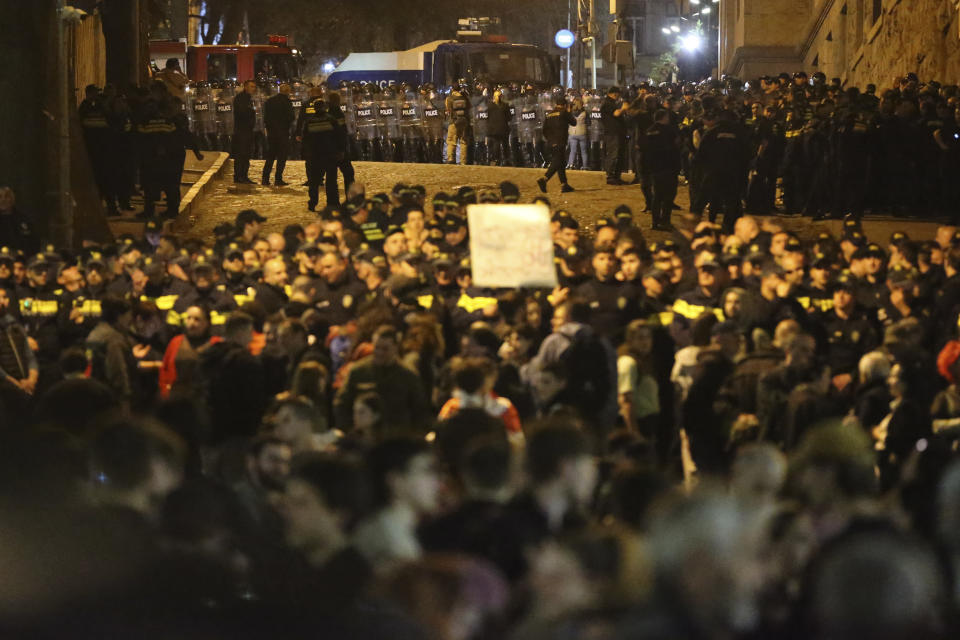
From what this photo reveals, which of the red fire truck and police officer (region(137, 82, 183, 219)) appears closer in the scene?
police officer (region(137, 82, 183, 219))

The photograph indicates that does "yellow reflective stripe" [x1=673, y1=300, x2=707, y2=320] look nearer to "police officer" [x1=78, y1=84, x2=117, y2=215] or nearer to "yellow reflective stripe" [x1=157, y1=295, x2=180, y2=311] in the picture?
"yellow reflective stripe" [x1=157, y1=295, x2=180, y2=311]

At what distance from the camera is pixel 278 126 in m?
23.1

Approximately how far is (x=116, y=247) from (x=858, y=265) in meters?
6.13

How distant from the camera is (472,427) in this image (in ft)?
25.9

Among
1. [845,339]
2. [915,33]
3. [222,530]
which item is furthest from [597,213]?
[222,530]

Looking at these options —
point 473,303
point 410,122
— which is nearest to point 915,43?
point 410,122

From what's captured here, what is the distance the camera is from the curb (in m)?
21.2

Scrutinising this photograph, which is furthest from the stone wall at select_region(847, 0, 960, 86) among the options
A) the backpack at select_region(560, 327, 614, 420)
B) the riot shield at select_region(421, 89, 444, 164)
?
the backpack at select_region(560, 327, 614, 420)

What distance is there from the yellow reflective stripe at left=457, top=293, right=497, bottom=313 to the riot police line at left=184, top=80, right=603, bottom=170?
1508cm

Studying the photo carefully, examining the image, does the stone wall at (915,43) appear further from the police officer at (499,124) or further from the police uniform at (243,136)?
the police uniform at (243,136)

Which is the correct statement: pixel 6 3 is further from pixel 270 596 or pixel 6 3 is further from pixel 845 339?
pixel 270 596

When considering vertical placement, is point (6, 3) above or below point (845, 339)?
above

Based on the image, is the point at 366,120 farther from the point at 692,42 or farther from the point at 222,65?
the point at 692,42

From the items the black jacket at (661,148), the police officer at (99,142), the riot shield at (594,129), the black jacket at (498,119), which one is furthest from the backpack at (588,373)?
the black jacket at (498,119)
